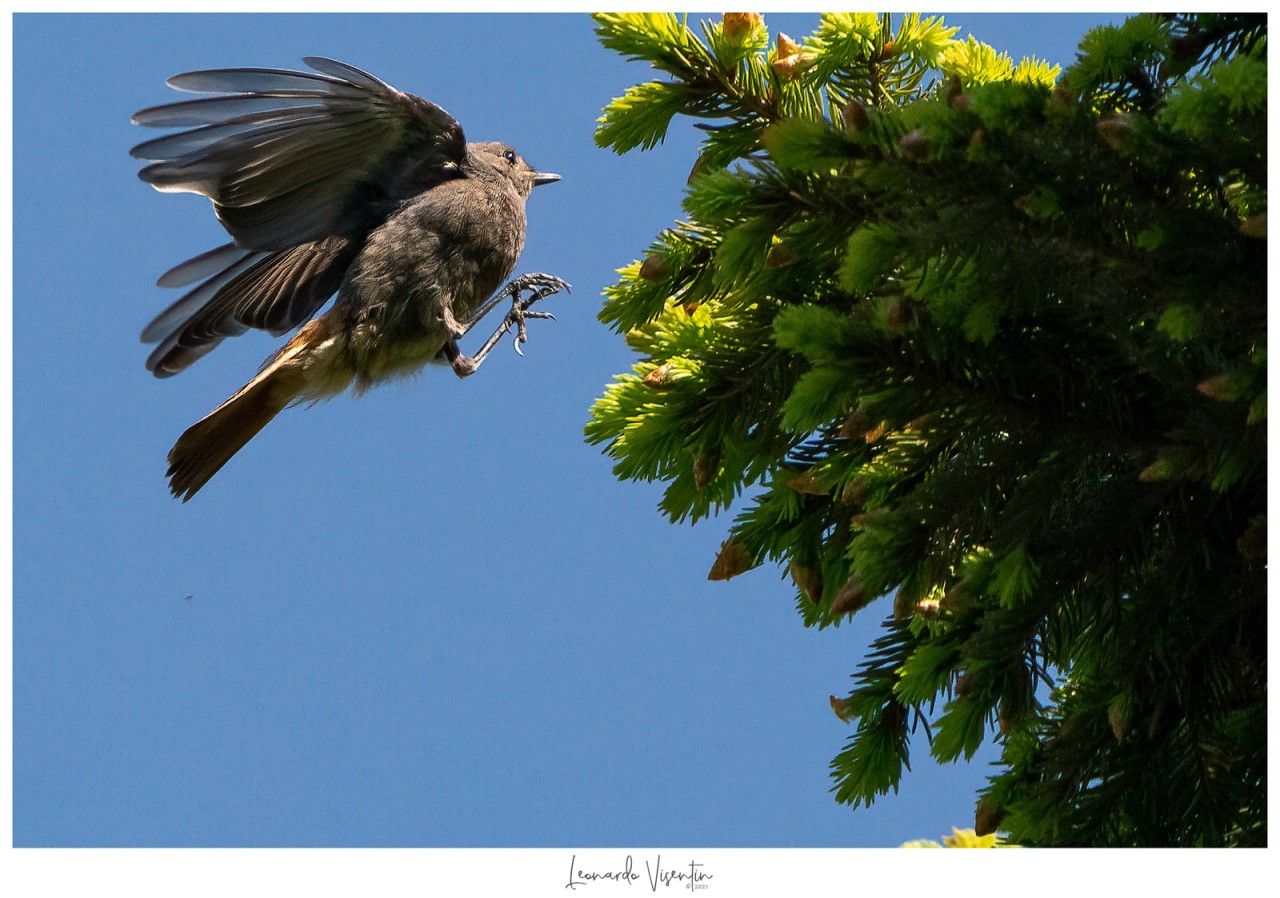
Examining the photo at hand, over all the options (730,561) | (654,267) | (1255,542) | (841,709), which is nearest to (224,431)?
(654,267)

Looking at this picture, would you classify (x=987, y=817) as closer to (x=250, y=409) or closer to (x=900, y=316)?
(x=900, y=316)

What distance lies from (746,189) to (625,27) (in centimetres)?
62

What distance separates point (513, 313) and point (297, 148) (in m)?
1.01

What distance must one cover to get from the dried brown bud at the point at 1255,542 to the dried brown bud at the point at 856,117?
808mm

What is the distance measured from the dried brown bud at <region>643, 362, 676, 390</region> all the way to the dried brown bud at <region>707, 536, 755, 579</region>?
1.18 ft

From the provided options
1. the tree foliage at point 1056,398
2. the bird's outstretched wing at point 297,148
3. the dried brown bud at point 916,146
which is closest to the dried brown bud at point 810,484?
the tree foliage at point 1056,398

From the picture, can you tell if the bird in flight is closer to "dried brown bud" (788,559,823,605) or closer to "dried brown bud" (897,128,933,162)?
"dried brown bud" (788,559,823,605)

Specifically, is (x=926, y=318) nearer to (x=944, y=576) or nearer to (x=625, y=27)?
(x=944, y=576)

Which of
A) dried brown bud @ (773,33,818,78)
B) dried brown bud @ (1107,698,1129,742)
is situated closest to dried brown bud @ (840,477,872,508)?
dried brown bud @ (1107,698,1129,742)

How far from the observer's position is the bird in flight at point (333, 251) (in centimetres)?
383

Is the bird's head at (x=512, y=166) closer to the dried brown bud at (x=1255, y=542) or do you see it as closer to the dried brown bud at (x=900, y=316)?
the dried brown bud at (x=900, y=316)

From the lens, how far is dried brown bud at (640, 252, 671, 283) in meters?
2.54

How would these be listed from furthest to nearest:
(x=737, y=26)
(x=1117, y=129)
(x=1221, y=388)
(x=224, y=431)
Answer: (x=224, y=431), (x=737, y=26), (x=1117, y=129), (x=1221, y=388)

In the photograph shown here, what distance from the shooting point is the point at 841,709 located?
2.34 metres
